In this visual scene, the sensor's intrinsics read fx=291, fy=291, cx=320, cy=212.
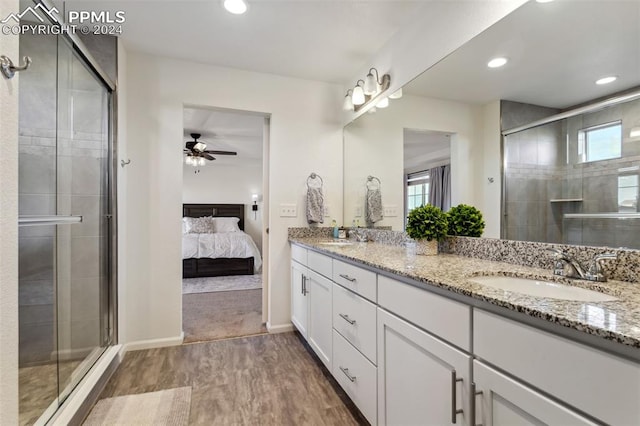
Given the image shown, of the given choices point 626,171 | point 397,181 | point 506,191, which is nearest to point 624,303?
point 626,171

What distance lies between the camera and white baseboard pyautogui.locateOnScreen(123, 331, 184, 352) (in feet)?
7.57

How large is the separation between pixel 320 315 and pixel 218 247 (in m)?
3.35

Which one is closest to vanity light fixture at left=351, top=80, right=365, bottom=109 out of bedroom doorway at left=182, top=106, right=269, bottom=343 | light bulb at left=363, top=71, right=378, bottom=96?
light bulb at left=363, top=71, right=378, bottom=96

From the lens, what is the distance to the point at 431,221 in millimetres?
1641

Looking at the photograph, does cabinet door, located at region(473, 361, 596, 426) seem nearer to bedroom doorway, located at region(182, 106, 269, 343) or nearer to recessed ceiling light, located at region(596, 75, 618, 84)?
recessed ceiling light, located at region(596, 75, 618, 84)

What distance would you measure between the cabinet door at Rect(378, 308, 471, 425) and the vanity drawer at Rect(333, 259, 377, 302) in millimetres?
121

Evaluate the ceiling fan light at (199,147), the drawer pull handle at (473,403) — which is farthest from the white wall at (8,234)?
the ceiling fan light at (199,147)

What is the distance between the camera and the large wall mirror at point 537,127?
98cm

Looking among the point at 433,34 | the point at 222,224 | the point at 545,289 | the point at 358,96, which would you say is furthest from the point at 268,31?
the point at 222,224

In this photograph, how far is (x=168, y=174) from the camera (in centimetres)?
242

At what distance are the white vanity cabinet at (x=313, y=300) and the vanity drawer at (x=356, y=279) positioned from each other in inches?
5.1

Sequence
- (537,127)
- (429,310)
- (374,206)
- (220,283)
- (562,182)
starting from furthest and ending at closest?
1. (220,283)
2. (374,206)
3. (537,127)
4. (562,182)
5. (429,310)

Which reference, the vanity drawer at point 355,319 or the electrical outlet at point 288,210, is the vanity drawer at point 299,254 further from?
the vanity drawer at point 355,319

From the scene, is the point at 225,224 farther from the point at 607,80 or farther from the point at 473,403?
the point at 607,80
